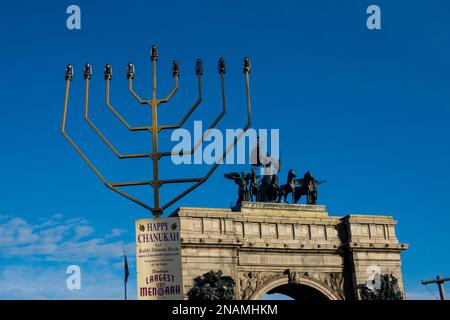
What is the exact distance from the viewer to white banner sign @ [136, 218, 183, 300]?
9031 millimetres

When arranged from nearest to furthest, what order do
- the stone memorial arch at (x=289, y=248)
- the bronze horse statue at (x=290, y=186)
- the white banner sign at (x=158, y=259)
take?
1. the white banner sign at (x=158, y=259)
2. the stone memorial arch at (x=289, y=248)
3. the bronze horse statue at (x=290, y=186)

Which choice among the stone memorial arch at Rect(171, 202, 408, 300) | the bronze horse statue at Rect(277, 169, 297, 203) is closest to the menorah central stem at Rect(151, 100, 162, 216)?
the stone memorial arch at Rect(171, 202, 408, 300)

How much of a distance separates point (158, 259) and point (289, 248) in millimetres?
33186

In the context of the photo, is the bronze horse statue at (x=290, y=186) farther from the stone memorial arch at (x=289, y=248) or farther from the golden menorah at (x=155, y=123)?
the golden menorah at (x=155, y=123)

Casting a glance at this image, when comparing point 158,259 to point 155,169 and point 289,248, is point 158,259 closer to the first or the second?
point 155,169

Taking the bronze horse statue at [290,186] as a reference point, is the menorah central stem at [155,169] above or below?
below

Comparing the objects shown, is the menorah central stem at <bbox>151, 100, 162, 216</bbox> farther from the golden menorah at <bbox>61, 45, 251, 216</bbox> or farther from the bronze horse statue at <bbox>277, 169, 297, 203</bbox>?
the bronze horse statue at <bbox>277, 169, 297, 203</bbox>

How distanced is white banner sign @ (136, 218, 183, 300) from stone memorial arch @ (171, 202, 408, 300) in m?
29.2

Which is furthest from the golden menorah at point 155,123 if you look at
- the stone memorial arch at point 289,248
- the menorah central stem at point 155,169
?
the stone memorial arch at point 289,248

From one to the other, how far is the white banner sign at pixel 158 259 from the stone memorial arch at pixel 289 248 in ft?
95.8

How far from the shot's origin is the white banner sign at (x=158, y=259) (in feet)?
29.6
